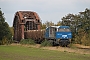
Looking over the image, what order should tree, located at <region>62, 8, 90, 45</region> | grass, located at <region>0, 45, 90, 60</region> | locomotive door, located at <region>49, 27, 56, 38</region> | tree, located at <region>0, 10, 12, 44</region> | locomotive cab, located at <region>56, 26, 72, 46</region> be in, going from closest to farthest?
grass, located at <region>0, 45, 90, 60</region> → locomotive cab, located at <region>56, 26, 72, 46</region> → locomotive door, located at <region>49, 27, 56, 38</region> → tree, located at <region>62, 8, 90, 45</region> → tree, located at <region>0, 10, 12, 44</region>

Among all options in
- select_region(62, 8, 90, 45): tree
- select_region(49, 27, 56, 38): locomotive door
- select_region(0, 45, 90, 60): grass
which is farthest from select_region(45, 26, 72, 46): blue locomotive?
select_region(0, 45, 90, 60): grass

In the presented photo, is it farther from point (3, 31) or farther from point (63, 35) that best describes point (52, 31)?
point (3, 31)

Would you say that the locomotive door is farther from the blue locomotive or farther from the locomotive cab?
the locomotive cab

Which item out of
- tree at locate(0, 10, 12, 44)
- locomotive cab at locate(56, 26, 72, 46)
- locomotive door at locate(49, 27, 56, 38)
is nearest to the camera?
locomotive cab at locate(56, 26, 72, 46)

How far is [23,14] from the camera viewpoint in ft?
229

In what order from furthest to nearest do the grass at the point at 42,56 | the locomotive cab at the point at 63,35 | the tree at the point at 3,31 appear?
1. the tree at the point at 3,31
2. the locomotive cab at the point at 63,35
3. the grass at the point at 42,56

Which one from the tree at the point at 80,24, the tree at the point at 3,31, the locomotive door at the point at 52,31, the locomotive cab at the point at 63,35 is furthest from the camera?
the tree at the point at 3,31

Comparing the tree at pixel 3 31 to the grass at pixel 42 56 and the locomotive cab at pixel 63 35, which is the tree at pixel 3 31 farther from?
the grass at pixel 42 56

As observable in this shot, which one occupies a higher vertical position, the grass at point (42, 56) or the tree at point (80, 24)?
the tree at point (80, 24)

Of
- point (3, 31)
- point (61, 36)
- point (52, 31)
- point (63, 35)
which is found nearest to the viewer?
point (61, 36)

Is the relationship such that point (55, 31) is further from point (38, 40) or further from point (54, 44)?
point (38, 40)

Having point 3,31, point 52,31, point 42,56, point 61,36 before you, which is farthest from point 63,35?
point 42,56

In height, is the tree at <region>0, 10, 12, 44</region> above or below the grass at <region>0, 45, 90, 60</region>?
above

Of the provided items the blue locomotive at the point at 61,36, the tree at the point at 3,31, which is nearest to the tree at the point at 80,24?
the blue locomotive at the point at 61,36
